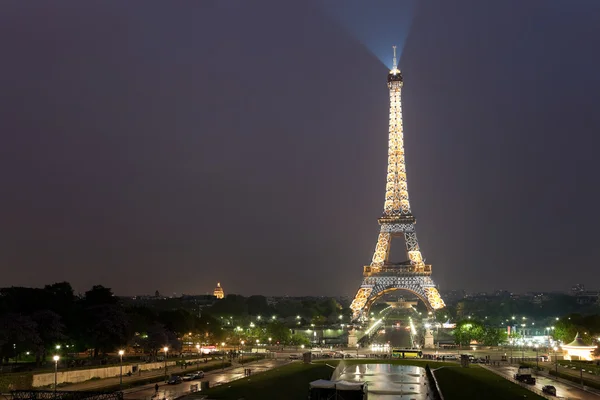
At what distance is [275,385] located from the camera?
58000mm

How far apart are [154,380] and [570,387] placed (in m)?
35.2

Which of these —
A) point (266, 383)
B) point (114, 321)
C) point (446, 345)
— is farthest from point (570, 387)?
point (446, 345)

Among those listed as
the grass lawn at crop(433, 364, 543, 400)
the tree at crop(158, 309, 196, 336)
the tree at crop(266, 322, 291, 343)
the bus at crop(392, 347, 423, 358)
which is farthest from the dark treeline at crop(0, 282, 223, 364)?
the grass lawn at crop(433, 364, 543, 400)

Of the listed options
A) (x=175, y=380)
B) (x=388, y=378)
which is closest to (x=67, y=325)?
(x=175, y=380)

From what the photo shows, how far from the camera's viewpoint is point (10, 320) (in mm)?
63406

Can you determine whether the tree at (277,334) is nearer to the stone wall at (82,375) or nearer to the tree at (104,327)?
the tree at (104,327)

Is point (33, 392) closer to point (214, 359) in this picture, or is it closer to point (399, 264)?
point (214, 359)

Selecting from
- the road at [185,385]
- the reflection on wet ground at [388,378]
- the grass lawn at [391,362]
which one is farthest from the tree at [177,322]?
the reflection on wet ground at [388,378]

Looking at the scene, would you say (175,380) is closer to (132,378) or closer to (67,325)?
(132,378)

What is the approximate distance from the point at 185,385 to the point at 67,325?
22.9 meters

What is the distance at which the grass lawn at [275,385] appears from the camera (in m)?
51.8

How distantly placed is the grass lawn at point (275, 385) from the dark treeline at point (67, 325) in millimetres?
20080

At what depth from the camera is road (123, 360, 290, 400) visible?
5072 centimetres

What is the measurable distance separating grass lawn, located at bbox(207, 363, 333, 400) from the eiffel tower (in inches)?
2837
